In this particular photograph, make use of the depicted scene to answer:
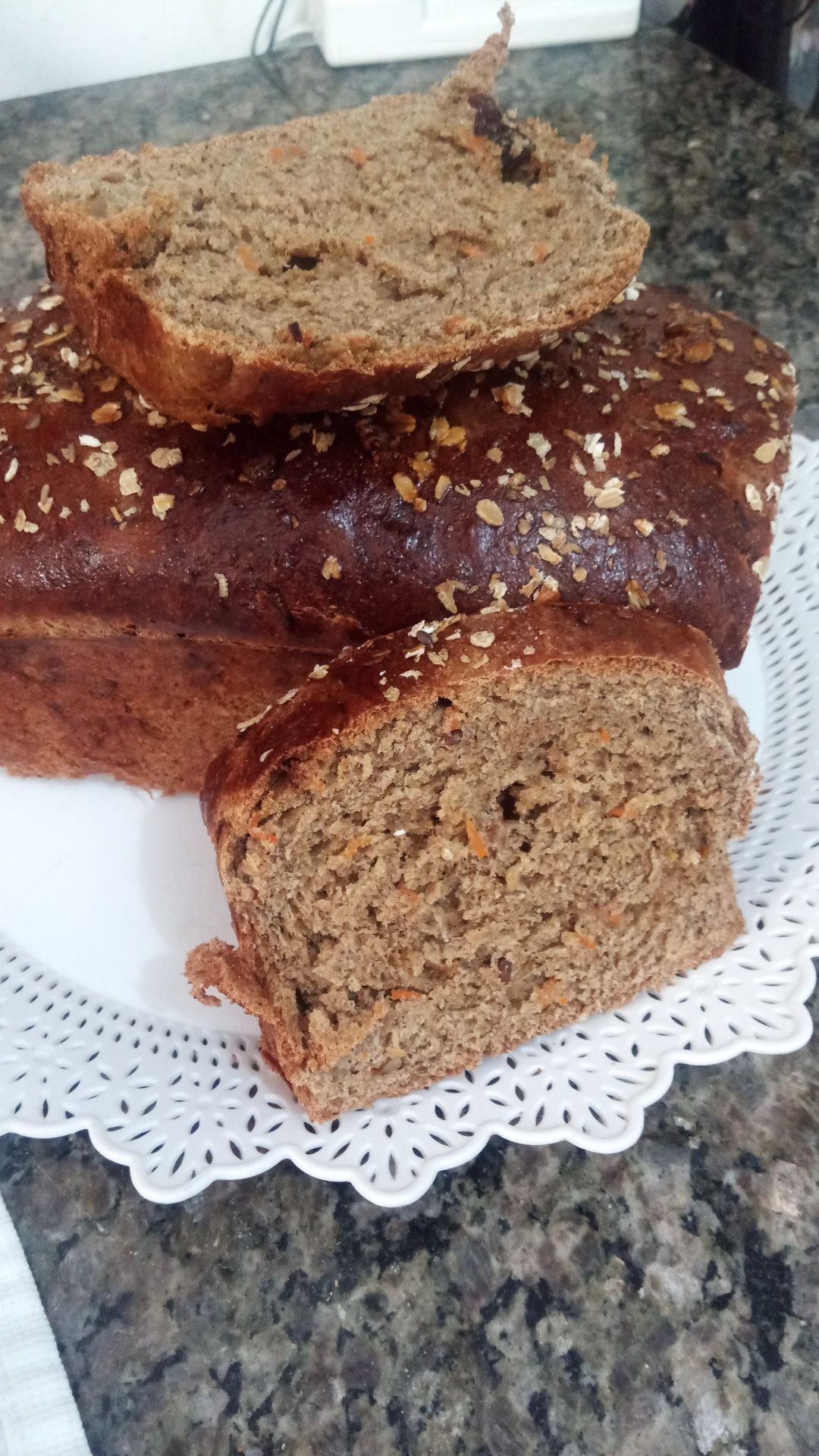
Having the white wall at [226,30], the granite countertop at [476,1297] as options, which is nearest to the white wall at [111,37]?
the white wall at [226,30]

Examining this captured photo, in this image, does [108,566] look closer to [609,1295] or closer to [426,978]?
[426,978]

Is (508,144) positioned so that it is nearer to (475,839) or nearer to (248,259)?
(248,259)

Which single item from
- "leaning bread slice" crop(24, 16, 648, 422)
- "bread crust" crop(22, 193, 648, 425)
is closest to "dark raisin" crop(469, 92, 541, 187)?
"leaning bread slice" crop(24, 16, 648, 422)

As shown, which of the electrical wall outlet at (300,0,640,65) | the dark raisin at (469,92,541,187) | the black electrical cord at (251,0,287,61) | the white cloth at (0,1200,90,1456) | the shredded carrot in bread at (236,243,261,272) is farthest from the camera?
the black electrical cord at (251,0,287,61)

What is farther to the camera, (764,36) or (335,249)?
(764,36)

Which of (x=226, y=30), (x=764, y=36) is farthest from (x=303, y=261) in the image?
(x=764, y=36)

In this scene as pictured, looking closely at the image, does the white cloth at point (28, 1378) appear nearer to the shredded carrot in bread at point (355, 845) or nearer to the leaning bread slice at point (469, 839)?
the leaning bread slice at point (469, 839)

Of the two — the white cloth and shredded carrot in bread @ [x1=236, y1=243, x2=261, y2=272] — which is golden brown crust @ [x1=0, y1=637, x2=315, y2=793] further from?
the white cloth
